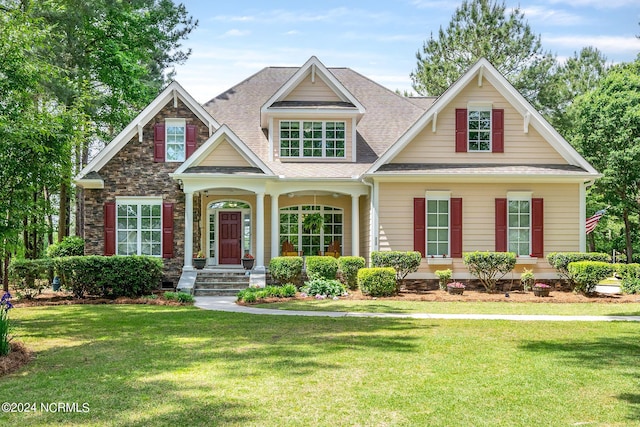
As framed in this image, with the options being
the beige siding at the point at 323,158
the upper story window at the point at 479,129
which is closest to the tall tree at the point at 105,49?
the beige siding at the point at 323,158

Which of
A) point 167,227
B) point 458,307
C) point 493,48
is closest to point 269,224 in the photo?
point 167,227

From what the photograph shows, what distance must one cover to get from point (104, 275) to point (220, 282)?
366 centimetres

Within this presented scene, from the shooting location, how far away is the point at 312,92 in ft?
70.0

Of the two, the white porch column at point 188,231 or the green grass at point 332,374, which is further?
the white porch column at point 188,231

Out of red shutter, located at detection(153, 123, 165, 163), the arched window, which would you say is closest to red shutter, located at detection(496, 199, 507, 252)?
the arched window

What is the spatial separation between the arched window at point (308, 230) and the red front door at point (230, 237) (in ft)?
5.27

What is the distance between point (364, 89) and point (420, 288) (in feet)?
33.2

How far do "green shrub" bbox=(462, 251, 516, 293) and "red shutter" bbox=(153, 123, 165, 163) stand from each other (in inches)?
426

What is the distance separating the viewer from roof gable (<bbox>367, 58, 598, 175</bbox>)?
18.9 meters

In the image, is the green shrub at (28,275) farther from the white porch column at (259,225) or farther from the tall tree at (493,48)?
the tall tree at (493,48)

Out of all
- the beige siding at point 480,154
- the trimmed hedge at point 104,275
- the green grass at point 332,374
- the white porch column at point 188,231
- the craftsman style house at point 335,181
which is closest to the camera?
the green grass at point 332,374

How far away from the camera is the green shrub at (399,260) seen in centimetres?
1777

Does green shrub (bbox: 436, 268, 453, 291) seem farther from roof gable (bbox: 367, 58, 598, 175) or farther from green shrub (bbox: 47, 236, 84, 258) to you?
green shrub (bbox: 47, 236, 84, 258)

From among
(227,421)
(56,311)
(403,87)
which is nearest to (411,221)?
(56,311)
